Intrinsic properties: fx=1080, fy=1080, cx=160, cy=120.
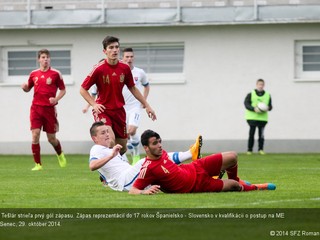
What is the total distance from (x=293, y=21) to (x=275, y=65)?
5.76 feet

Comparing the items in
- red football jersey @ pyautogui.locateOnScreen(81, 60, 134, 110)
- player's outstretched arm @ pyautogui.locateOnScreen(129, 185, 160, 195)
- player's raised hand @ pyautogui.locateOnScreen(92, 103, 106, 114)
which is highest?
red football jersey @ pyautogui.locateOnScreen(81, 60, 134, 110)

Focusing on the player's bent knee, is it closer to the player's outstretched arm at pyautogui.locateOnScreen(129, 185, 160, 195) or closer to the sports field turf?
the sports field turf

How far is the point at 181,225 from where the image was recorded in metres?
9.99

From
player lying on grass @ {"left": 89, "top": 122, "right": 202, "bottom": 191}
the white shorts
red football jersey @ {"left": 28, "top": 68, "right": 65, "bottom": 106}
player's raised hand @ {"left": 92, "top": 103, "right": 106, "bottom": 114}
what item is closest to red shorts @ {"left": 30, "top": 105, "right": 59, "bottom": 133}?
red football jersey @ {"left": 28, "top": 68, "right": 65, "bottom": 106}

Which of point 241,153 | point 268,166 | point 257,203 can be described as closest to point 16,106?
point 241,153

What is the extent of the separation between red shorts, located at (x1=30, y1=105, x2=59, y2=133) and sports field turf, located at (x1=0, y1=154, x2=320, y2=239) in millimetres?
3608

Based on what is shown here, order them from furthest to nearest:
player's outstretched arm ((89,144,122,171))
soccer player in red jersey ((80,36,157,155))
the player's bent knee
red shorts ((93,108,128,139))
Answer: red shorts ((93,108,128,139))
soccer player in red jersey ((80,36,157,155))
the player's bent knee
player's outstretched arm ((89,144,122,171))

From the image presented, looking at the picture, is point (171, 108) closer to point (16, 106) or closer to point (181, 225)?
point (16, 106)

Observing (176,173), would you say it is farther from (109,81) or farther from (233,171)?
(109,81)

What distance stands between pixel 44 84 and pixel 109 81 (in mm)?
6189

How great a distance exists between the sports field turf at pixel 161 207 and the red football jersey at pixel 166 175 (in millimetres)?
192

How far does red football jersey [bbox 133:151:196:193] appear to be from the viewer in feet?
43.1

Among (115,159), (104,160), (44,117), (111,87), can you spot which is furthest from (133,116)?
(104,160)

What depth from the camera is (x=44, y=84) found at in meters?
22.4
